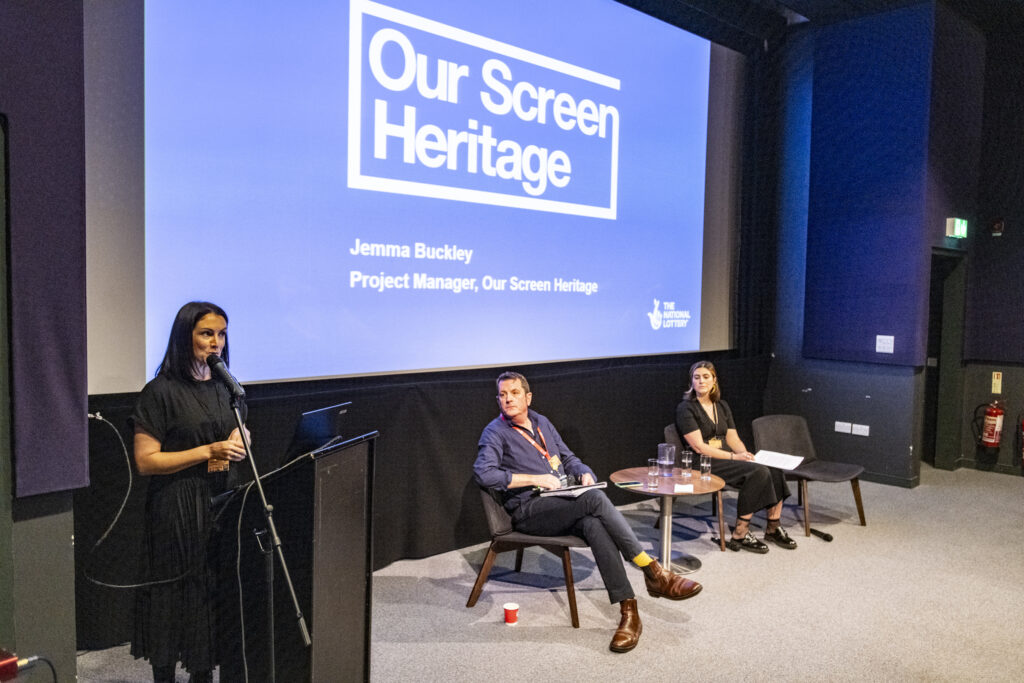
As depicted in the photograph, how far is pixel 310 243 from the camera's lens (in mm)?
3678

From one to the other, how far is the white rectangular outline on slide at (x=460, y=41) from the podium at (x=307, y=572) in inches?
77.2

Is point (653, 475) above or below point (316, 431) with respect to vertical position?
below

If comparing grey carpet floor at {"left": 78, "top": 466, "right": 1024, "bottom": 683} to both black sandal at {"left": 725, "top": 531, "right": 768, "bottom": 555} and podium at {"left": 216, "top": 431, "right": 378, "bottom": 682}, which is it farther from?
podium at {"left": 216, "top": 431, "right": 378, "bottom": 682}

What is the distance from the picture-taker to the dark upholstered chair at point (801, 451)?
479cm

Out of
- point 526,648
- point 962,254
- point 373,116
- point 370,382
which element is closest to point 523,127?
point 373,116

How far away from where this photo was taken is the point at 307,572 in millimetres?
2088

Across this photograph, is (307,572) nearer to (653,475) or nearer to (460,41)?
(653,475)

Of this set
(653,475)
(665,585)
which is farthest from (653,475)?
(665,585)

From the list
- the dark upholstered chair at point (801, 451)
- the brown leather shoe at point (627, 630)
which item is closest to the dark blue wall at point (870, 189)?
the dark upholstered chair at point (801, 451)

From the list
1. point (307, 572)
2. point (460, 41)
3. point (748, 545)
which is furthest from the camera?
point (748, 545)

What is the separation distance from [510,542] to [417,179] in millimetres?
1980

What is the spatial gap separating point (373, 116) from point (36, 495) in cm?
252

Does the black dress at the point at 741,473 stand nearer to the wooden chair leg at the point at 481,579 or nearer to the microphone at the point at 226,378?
the wooden chair leg at the point at 481,579

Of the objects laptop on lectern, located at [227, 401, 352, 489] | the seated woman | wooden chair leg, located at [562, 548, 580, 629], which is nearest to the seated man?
A: wooden chair leg, located at [562, 548, 580, 629]
